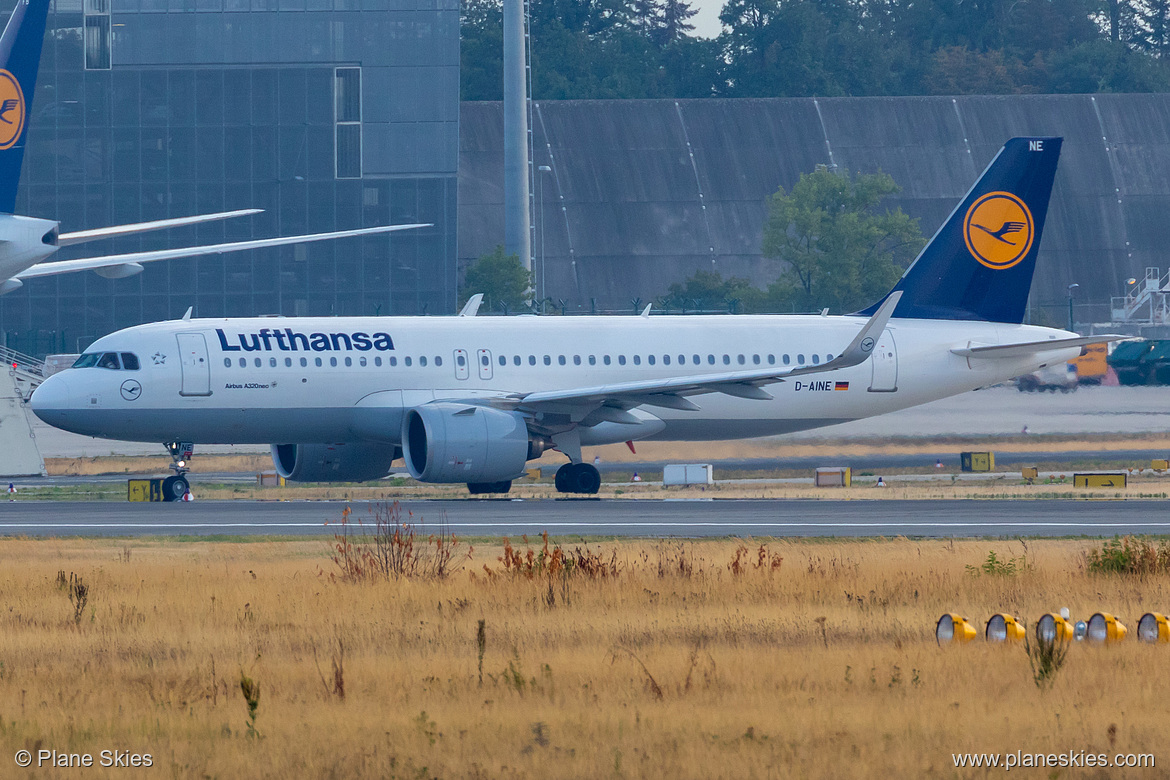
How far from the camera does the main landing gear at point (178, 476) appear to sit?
3359 centimetres

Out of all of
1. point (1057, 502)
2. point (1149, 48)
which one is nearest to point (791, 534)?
point (1057, 502)

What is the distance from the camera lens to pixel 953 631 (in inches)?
560

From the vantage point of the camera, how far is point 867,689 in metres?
12.4

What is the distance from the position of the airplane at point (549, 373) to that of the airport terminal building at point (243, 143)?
34.1m

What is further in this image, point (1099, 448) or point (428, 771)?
point (1099, 448)

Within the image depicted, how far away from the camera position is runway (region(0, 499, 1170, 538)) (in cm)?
2556

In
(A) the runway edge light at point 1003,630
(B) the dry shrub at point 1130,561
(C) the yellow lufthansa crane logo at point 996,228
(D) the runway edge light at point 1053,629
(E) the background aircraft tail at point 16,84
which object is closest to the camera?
(D) the runway edge light at point 1053,629

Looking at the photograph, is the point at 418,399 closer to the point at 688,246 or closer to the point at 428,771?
the point at 428,771

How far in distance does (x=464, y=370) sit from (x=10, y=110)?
526 inches

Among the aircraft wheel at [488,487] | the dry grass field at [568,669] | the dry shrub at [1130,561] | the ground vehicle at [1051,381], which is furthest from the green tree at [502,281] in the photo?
the dry shrub at [1130,561]

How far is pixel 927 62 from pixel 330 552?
104 m

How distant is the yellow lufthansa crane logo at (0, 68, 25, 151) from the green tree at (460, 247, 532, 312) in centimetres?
4458

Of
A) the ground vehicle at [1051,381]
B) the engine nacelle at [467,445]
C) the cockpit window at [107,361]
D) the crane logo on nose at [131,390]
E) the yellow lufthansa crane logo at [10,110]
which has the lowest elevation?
the engine nacelle at [467,445]

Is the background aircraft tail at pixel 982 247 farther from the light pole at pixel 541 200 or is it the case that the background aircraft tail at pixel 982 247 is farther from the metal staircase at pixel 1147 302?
the light pole at pixel 541 200
